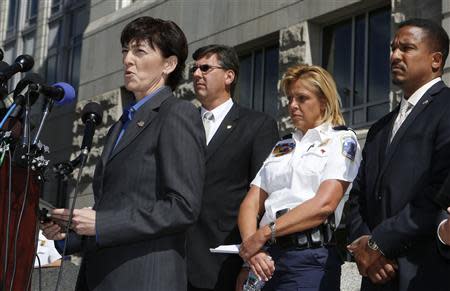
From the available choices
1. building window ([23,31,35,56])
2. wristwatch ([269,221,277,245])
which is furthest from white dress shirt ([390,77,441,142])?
building window ([23,31,35,56])

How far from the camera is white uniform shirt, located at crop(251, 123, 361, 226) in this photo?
5.04 meters

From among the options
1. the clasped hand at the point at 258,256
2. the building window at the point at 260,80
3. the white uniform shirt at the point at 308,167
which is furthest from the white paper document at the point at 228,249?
the building window at the point at 260,80

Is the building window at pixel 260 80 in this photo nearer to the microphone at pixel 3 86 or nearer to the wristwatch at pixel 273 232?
the wristwatch at pixel 273 232

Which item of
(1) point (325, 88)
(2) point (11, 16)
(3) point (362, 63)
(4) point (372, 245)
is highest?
(2) point (11, 16)

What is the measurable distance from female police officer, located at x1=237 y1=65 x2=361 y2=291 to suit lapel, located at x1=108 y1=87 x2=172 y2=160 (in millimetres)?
1064

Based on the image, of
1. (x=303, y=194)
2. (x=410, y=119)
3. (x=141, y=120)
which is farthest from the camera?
(x=303, y=194)

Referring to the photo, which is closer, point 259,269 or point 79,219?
point 79,219

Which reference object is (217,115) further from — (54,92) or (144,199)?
(144,199)

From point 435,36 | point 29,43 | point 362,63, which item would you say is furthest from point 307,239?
point 29,43

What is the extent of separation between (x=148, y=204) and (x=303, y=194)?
1.31 meters

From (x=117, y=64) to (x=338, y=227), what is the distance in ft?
36.7

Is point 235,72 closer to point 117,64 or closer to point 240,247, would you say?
point 240,247

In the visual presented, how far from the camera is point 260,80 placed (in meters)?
12.9

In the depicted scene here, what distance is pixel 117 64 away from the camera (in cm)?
1577
